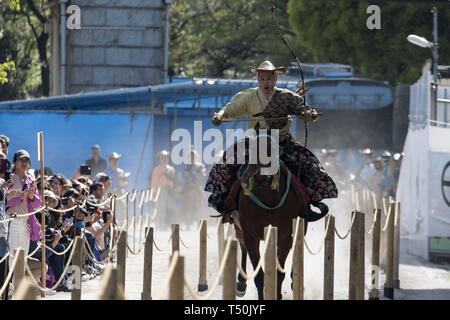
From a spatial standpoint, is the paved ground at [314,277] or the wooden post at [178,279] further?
the paved ground at [314,277]

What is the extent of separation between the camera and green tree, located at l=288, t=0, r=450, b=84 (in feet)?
101

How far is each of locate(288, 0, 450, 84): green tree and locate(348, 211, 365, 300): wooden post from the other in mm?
19745

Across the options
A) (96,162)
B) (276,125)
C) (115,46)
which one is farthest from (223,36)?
(276,125)

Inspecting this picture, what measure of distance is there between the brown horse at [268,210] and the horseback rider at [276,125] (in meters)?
0.16

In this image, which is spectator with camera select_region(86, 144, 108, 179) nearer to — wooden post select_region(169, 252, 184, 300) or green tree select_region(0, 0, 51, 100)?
green tree select_region(0, 0, 51, 100)

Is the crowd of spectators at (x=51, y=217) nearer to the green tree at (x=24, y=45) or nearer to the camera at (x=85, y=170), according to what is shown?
the camera at (x=85, y=170)

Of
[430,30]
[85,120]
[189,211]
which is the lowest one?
[189,211]

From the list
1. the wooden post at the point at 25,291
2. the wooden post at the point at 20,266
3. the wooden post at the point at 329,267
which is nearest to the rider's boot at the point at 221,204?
the wooden post at the point at 329,267

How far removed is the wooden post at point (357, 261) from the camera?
37.2 feet

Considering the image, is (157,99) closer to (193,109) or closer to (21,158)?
(193,109)

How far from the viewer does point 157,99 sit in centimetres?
2339

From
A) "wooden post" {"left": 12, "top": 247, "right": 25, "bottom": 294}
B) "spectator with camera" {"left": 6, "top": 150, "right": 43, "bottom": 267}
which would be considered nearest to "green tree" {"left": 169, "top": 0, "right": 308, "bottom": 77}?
"spectator with camera" {"left": 6, "top": 150, "right": 43, "bottom": 267}
